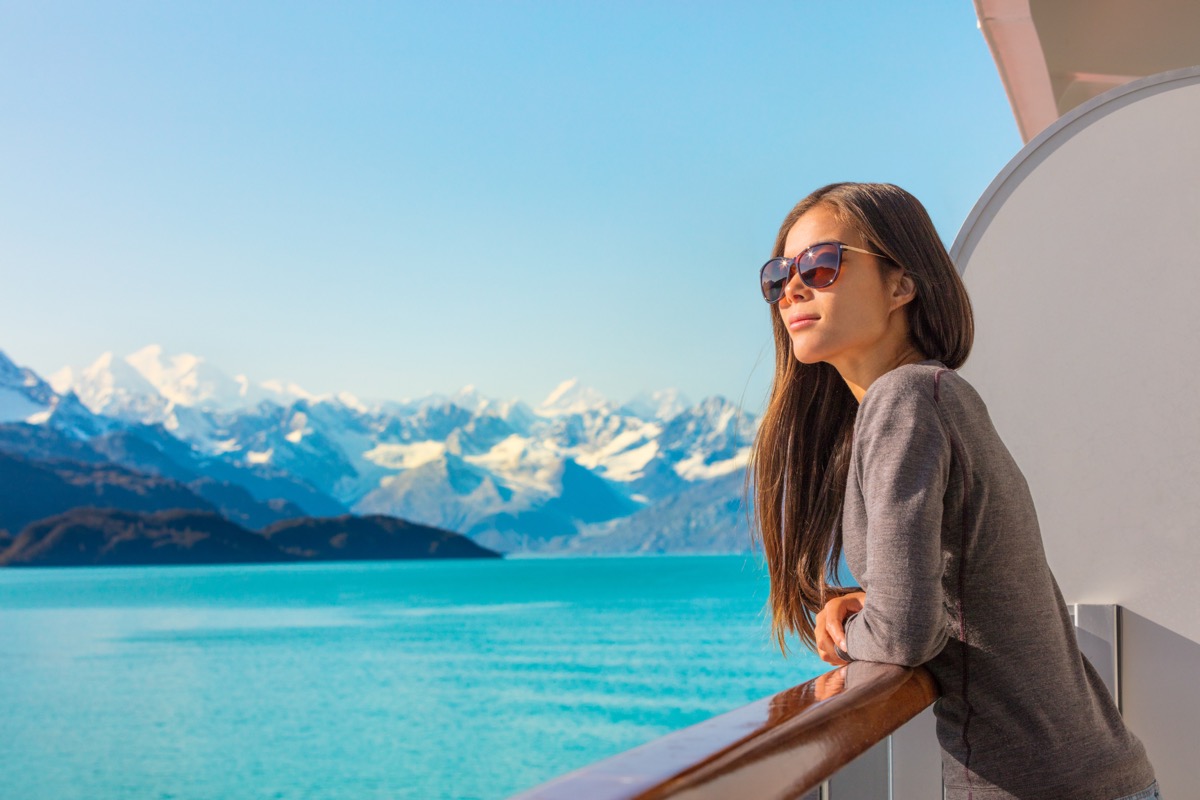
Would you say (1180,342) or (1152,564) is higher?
(1180,342)

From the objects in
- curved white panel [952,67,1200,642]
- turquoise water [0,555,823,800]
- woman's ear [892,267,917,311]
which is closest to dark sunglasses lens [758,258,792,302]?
woman's ear [892,267,917,311]

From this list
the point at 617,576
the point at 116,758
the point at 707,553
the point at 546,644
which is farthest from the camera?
the point at 707,553

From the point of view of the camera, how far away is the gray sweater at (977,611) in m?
1.02

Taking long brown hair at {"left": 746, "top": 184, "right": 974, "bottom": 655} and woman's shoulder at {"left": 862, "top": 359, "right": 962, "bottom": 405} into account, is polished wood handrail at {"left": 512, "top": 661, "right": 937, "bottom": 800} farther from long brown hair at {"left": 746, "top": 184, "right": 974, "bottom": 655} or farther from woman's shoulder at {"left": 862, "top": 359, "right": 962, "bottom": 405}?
long brown hair at {"left": 746, "top": 184, "right": 974, "bottom": 655}

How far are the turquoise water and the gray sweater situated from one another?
68.7ft

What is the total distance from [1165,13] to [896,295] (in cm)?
347

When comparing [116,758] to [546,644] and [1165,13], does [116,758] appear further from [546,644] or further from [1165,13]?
[1165,13]

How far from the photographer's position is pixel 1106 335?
197 centimetres

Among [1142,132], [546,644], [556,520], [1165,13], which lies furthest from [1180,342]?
[556,520]

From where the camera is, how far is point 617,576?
104688mm

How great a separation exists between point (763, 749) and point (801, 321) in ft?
2.33

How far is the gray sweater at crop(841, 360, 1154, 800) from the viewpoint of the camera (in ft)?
3.34

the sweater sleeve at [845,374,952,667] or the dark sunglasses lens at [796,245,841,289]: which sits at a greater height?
the dark sunglasses lens at [796,245,841,289]

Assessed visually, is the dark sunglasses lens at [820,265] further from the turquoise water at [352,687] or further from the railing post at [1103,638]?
the turquoise water at [352,687]
